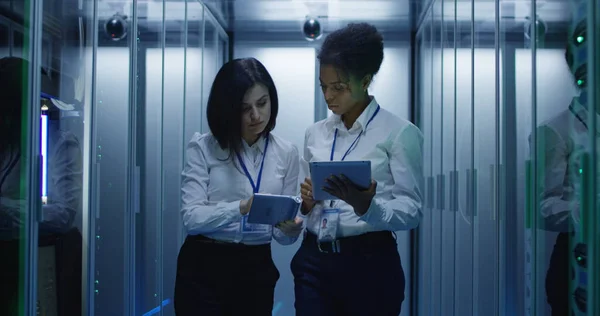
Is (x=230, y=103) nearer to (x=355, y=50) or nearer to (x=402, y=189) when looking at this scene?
(x=355, y=50)

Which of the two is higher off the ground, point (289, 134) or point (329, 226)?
point (289, 134)

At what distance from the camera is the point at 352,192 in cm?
216

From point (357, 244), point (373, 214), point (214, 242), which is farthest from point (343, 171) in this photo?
point (214, 242)

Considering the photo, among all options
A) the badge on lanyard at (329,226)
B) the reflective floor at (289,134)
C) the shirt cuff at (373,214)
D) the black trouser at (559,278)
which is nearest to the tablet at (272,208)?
the badge on lanyard at (329,226)

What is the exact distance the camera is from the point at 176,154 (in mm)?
4312

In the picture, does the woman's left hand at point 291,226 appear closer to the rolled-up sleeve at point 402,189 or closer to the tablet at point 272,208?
the tablet at point 272,208

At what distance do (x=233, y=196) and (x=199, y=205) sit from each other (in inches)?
5.5

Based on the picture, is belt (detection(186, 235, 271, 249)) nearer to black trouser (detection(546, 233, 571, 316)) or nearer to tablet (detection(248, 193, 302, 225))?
tablet (detection(248, 193, 302, 225))

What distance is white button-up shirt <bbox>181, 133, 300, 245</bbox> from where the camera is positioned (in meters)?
2.43

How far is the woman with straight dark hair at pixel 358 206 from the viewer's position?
227 centimetres

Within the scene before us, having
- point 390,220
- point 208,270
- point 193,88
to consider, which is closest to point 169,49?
point 193,88

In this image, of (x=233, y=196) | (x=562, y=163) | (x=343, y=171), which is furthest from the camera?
(x=233, y=196)

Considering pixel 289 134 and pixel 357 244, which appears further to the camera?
pixel 289 134

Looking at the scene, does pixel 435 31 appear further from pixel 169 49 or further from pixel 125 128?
pixel 125 128
